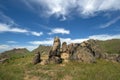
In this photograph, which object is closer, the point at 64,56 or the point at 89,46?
the point at 64,56

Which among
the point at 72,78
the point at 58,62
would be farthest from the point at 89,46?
the point at 72,78

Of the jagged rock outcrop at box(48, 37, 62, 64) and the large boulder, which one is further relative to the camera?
the large boulder

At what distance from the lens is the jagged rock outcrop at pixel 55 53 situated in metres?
61.3

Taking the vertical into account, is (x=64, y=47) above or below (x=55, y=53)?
above

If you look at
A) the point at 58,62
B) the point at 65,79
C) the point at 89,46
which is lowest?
the point at 65,79

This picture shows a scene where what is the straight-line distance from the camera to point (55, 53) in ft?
221

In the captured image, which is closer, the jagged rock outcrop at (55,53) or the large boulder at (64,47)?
the jagged rock outcrop at (55,53)

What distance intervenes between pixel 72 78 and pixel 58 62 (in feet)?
61.3

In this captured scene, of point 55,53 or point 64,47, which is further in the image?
point 64,47

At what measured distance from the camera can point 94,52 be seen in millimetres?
72062

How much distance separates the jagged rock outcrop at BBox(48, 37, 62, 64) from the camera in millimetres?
61281

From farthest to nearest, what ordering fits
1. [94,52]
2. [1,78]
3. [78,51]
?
[94,52]
[78,51]
[1,78]

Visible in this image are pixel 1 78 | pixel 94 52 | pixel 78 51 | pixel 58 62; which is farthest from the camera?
pixel 94 52

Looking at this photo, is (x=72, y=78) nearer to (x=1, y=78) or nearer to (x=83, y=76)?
(x=83, y=76)
